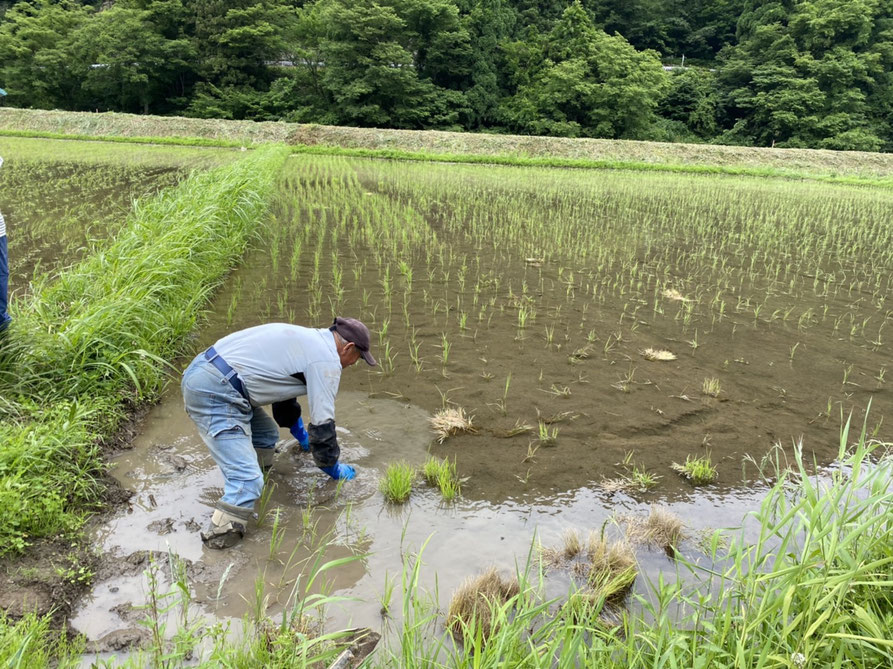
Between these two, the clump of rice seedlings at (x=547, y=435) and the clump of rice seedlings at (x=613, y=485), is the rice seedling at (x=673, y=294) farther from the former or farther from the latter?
the clump of rice seedlings at (x=613, y=485)

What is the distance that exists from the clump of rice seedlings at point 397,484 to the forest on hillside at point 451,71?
30090 mm

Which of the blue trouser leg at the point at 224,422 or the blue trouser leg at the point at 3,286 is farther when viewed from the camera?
the blue trouser leg at the point at 3,286

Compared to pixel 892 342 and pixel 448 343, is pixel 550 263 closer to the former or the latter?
pixel 448 343

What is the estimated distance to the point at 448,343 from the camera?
15.1 ft

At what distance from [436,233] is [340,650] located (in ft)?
24.0

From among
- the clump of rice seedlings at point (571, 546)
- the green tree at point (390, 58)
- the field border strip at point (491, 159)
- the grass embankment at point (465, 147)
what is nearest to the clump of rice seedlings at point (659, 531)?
the clump of rice seedlings at point (571, 546)

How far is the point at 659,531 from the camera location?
245 centimetres

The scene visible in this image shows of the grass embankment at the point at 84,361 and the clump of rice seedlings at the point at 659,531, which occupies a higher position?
the grass embankment at the point at 84,361

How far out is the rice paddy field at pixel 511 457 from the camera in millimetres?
1606

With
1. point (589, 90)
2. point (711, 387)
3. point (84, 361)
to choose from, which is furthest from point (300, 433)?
point (589, 90)

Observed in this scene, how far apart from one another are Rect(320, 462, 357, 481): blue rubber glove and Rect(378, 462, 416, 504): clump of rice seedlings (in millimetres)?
157

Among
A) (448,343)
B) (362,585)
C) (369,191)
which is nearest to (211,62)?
(369,191)

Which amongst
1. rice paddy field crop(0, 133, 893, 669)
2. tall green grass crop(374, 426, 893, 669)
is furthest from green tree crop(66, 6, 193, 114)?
tall green grass crop(374, 426, 893, 669)

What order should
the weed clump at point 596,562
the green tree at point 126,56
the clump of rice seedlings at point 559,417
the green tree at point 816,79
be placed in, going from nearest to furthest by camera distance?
the weed clump at point 596,562, the clump of rice seedlings at point 559,417, the green tree at point 816,79, the green tree at point 126,56
